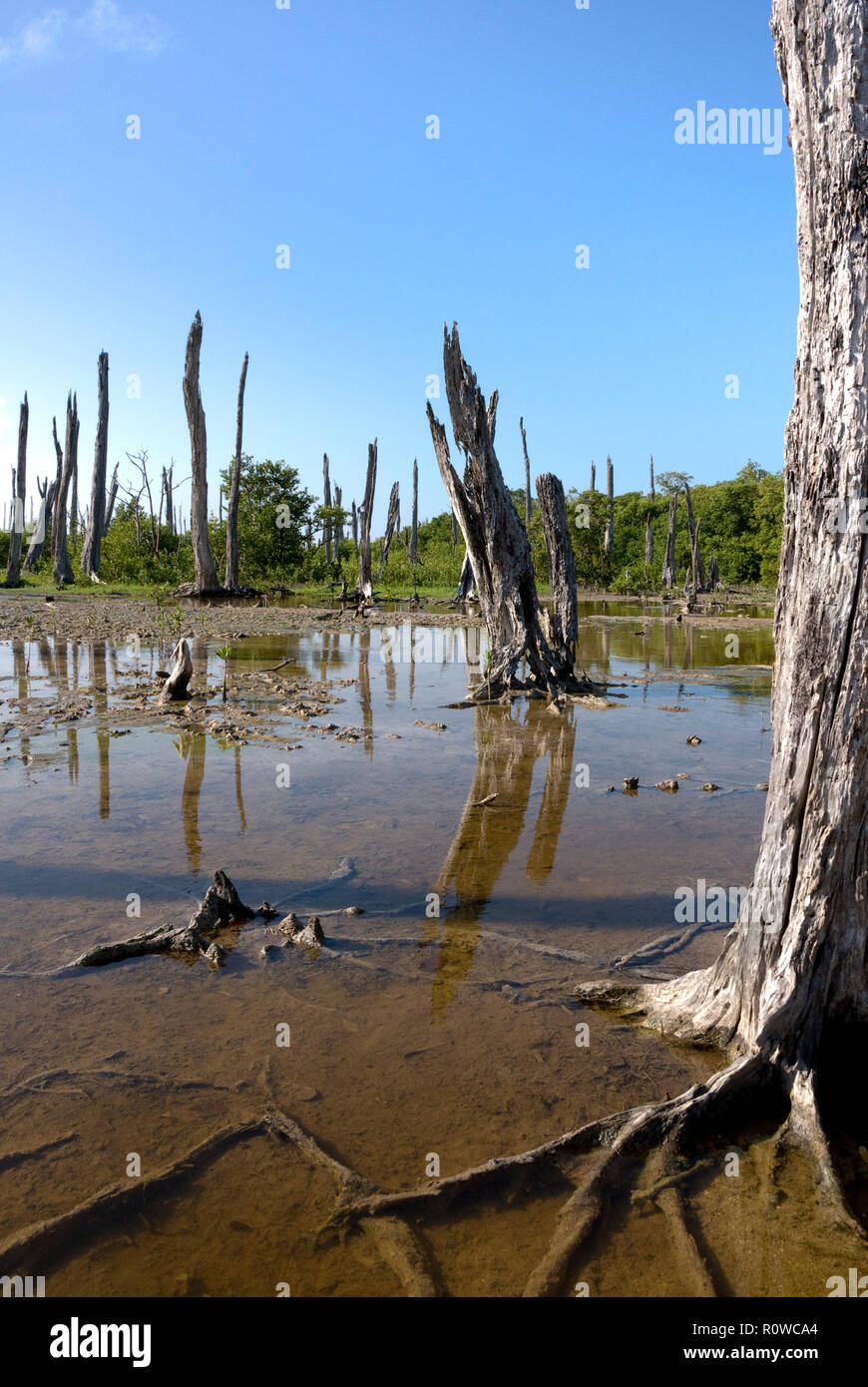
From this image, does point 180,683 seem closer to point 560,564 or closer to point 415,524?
point 560,564

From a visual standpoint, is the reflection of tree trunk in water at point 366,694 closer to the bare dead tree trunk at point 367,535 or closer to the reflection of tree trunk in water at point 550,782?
the reflection of tree trunk in water at point 550,782

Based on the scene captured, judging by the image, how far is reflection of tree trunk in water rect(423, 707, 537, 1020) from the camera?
3.82 metres

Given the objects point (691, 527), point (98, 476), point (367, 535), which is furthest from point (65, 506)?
point (691, 527)

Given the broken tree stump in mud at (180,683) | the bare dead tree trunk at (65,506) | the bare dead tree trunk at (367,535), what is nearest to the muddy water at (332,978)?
the broken tree stump in mud at (180,683)

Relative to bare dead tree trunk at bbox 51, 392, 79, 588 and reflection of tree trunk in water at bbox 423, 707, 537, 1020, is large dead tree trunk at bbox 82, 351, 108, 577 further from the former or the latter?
reflection of tree trunk in water at bbox 423, 707, 537, 1020

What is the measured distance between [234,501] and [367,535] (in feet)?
15.5

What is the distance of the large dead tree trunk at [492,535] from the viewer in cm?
1050

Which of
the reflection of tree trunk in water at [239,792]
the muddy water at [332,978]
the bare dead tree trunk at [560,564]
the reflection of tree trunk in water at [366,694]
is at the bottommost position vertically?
the muddy water at [332,978]

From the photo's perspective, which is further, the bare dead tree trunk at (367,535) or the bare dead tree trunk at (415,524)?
the bare dead tree trunk at (415,524)

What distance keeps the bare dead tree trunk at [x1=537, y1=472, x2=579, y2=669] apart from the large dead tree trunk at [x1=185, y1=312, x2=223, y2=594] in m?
16.8

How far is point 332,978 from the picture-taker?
364cm

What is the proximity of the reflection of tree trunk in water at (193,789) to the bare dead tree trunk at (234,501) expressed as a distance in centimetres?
2015
